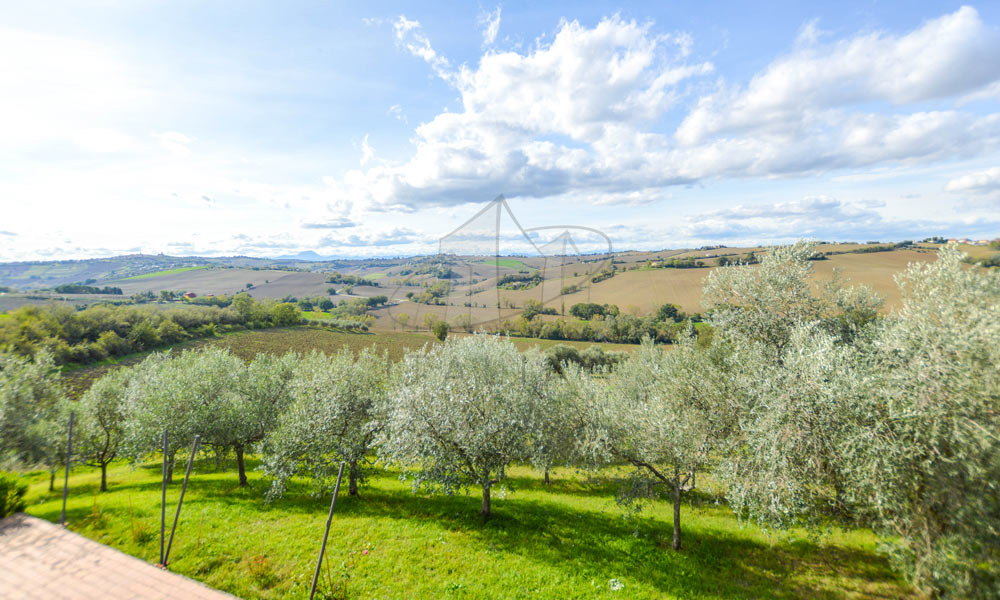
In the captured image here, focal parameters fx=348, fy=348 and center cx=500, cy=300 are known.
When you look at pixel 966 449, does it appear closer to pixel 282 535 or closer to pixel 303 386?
pixel 282 535

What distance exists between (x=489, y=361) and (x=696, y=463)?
499 inches

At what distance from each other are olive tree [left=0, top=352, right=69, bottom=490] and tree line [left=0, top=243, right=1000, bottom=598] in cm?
11

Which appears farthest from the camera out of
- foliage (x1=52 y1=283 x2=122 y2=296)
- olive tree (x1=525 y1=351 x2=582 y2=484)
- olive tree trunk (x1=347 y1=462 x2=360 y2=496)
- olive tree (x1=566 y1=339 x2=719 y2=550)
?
foliage (x1=52 y1=283 x2=122 y2=296)

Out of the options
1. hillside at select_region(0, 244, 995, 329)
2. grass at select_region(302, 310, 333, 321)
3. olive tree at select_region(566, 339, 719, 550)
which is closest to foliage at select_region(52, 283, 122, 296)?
hillside at select_region(0, 244, 995, 329)

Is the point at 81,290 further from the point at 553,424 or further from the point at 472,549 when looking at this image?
the point at 553,424

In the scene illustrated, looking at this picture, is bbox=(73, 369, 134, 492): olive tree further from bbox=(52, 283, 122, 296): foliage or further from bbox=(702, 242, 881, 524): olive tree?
bbox=(52, 283, 122, 296): foliage

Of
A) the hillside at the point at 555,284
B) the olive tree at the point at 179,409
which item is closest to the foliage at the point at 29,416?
the olive tree at the point at 179,409

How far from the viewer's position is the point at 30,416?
19594 mm

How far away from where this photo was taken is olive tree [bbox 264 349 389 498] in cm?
1862

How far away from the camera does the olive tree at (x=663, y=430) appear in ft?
46.7

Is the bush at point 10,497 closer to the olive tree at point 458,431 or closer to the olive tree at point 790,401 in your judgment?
the olive tree at point 458,431

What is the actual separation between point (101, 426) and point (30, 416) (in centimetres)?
669

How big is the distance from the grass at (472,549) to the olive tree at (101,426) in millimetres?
4698

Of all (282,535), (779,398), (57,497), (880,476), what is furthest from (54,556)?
(880,476)
